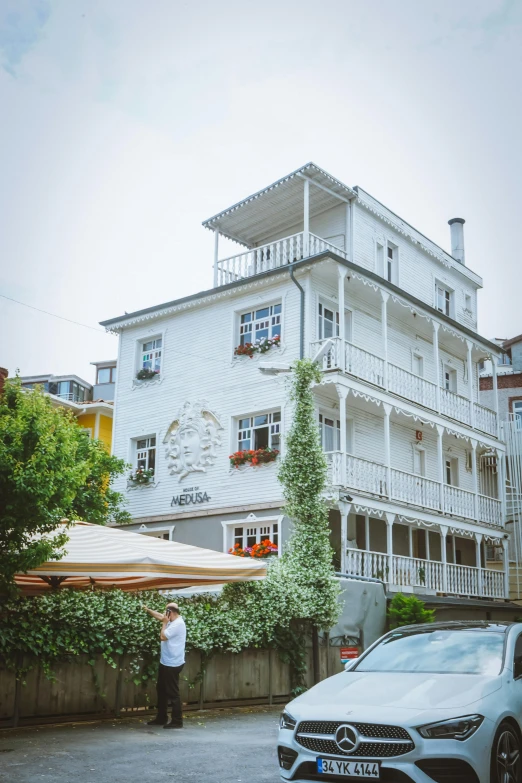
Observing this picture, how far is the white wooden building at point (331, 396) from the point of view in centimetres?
2470

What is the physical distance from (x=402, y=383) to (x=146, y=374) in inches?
341

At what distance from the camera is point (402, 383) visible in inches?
1049

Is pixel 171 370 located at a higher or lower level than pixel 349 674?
higher

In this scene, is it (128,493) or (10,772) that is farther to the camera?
(128,493)

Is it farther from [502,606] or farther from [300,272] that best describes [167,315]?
[502,606]

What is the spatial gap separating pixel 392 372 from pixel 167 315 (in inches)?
321

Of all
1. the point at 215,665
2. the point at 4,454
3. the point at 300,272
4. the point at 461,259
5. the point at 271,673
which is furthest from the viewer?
the point at 461,259

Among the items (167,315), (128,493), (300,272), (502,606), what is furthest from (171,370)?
(502,606)

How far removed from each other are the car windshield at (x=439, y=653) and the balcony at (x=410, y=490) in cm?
1387

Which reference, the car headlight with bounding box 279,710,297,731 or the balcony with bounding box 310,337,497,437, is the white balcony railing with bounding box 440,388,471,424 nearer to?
the balcony with bounding box 310,337,497,437

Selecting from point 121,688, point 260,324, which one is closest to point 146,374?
point 260,324

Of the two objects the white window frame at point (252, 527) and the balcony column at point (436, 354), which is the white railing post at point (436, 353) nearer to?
the balcony column at point (436, 354)

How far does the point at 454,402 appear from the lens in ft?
96.4

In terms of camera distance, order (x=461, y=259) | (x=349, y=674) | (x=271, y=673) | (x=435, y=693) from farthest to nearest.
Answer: (x=461, y=259), (x=271, y=673), (x=349, y=674), (x=435, y=693)
